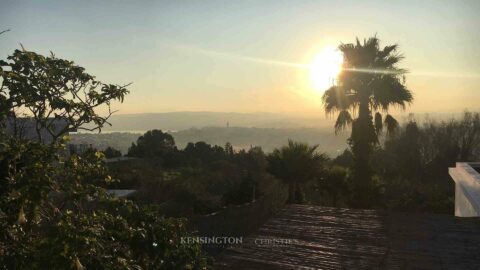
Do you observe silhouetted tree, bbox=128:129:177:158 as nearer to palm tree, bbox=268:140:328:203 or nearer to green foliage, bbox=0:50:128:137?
palm tree, bbox=268:140:328:203

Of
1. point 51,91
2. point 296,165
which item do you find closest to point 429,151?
point 296,165

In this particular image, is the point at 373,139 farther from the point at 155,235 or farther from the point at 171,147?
the point at 171,147

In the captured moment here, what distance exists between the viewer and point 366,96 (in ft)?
57.7

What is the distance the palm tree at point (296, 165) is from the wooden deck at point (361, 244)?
10.1 meters

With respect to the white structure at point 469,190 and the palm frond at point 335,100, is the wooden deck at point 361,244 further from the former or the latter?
the palm frond at point 335,100

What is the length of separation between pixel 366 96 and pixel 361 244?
12.4 m

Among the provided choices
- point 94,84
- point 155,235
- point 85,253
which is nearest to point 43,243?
point 85,253

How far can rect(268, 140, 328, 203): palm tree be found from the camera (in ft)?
60.8

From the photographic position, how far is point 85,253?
269 cm

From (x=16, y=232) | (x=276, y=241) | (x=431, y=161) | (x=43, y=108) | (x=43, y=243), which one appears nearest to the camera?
(x=43, y=243)

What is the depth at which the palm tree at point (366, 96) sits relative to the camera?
17.3m

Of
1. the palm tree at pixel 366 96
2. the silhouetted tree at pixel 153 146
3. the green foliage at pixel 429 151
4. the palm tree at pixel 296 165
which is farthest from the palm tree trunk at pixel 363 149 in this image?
the silhouetted tree at pixel 153 146

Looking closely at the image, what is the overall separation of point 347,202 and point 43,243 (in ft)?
57.5

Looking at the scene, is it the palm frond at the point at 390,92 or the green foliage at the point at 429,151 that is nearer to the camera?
the palm frond at the point at 390,92
